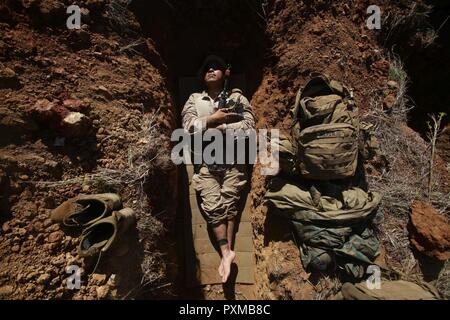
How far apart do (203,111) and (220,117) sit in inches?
11.3

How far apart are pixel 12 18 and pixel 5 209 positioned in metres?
1.65

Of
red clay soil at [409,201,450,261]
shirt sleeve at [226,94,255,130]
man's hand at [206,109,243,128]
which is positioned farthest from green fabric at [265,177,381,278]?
man's hand at [206,109,243,128]

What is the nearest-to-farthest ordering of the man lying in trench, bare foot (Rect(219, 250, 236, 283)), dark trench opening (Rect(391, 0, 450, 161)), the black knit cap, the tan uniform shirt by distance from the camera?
bare foot (Rect(219, 250, 236, 283)), the man lying in trench, the tan uniform shirt, dark trench opening (Rect(391, 0, 450, 161)), the black knit cap

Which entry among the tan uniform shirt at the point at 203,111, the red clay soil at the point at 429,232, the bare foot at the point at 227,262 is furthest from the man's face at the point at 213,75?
the red clay soil at the point at 429,232

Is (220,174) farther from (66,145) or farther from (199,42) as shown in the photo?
(199,42)

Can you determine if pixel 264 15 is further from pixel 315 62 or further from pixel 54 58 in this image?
pixel 54 58

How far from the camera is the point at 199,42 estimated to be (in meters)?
3.79

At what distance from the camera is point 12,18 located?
2611 millimetres

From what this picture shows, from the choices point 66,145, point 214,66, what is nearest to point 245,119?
point 214,66

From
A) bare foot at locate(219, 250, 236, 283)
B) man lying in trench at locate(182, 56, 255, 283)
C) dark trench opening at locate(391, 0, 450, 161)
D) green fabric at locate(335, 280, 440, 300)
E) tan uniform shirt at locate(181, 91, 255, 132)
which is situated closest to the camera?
green fabric at locate(335, 280, 440, 300)

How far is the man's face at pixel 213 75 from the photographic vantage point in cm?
346

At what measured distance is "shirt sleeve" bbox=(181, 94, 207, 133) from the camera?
326 centimetres

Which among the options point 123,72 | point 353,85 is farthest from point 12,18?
point 353,85

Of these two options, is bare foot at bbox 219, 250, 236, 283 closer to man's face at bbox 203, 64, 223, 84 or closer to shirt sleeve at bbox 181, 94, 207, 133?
shirt sleeve at bbox 181, 94, 207, 133
